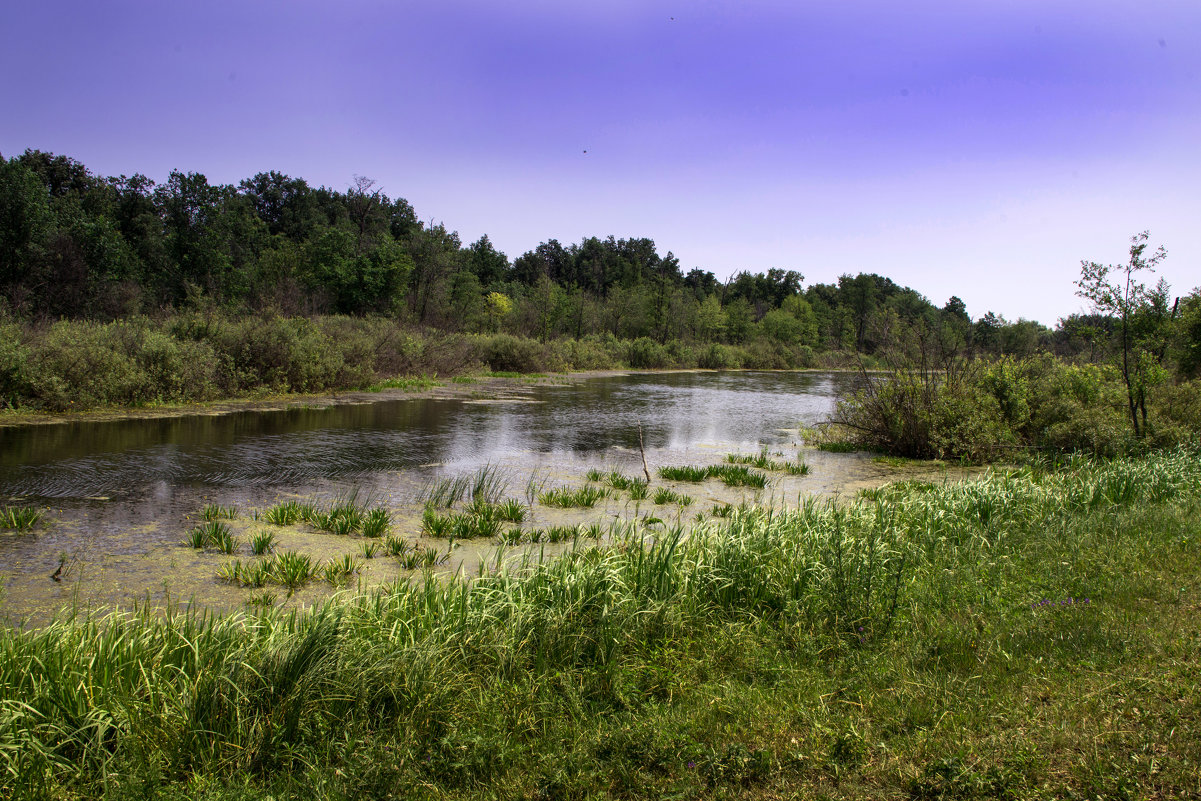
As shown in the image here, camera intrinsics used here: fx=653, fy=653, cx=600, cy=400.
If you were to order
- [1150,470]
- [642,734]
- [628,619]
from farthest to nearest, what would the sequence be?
[1150,470], [628,619], [642,734]

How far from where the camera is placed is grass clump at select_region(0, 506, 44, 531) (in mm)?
7816

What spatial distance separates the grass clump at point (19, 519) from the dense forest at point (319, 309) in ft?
34.4

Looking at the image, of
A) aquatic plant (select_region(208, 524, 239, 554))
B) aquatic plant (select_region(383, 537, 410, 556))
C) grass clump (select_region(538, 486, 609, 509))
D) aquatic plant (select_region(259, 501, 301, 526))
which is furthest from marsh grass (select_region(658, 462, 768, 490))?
aquatic plant (select_region(208, 524, 239, 554))

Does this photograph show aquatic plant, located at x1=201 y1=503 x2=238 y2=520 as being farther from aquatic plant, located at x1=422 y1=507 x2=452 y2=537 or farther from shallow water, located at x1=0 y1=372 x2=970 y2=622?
aquatic plant, located at x1=422 y1=507 x2=452 y2=537

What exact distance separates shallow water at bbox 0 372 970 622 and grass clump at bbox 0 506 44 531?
0.64 ft

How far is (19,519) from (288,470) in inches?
179

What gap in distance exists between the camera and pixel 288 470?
40.3 feet

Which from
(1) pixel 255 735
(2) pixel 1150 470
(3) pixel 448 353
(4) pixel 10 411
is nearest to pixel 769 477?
(2) pixel 1150 470

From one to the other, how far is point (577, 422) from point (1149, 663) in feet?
58.2

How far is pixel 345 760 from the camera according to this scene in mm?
3262

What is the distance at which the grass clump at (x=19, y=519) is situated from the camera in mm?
7816

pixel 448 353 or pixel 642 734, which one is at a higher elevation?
pixel 448 353

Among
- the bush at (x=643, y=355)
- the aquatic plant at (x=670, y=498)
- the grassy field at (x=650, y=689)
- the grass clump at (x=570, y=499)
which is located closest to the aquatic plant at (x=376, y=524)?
the grass clump at (x=570, y=499)

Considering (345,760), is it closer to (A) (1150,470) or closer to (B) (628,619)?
(B) (628,619)
